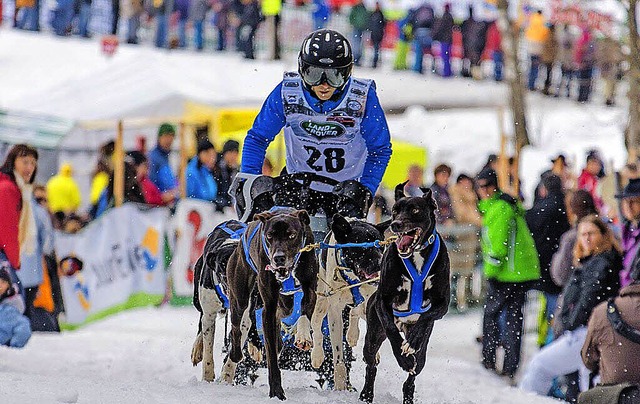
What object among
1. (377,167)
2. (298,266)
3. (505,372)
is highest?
(377,167)

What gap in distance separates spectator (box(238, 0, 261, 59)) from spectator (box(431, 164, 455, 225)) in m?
12.0

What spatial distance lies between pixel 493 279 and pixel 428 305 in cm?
425

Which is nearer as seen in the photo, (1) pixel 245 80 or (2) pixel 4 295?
(2) pixel 4 295

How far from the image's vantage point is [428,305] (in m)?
6.03

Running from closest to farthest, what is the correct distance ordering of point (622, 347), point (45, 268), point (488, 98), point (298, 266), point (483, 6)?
point (298, 266) < point (622, 347) < point (45, 268) < point (483, 6) < point (488, 98)

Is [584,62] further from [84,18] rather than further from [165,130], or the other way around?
[165,130]

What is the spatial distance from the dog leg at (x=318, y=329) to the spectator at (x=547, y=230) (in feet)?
14.4

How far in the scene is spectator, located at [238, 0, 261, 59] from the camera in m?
24.5

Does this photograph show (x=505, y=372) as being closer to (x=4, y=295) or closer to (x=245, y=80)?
(x=4, y=295)

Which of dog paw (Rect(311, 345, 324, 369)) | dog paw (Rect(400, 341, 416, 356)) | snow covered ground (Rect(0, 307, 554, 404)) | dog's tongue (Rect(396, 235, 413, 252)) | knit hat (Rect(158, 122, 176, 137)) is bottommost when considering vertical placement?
snow covered ground (Rect(0, 307, 554, 404))

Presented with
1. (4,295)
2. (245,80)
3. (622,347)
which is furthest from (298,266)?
(245,80)

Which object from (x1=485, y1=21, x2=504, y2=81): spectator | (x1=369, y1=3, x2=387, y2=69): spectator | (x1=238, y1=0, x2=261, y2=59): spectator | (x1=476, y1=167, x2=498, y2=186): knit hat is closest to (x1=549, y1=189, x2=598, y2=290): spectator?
(x1=476, y1=167, x2=498, y2=186): knit hat

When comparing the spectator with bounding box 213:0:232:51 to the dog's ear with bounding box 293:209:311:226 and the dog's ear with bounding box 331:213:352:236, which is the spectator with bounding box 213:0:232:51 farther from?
the dog's ear with bounding box 293:209:311:226

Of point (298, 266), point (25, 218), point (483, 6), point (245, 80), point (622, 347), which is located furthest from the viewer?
point (483, 6)
